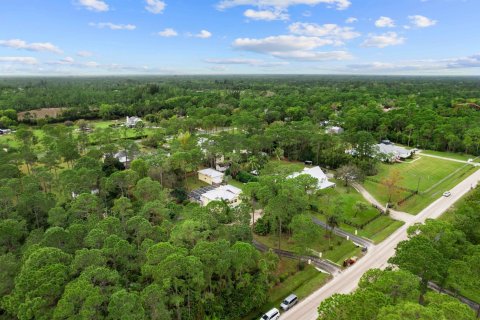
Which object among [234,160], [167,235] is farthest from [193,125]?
[167,235]

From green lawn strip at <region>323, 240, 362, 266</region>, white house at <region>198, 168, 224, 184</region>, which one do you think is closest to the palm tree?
green lawn strip at <region>323, 240, 362, 266</region>

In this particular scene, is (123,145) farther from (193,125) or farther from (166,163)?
(193,125)

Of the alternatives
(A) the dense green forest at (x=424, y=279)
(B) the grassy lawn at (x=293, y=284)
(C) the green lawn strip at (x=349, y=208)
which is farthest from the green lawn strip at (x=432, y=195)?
(B) the grassy lawn at (x=293, y=284)

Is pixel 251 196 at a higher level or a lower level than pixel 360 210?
higher

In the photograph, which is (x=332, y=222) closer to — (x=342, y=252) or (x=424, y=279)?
(x=342, y=252)

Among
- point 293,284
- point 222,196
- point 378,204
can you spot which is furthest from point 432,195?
point 222,196

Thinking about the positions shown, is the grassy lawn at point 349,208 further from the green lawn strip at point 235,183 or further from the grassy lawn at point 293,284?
the green lawn strip at point 235,183
